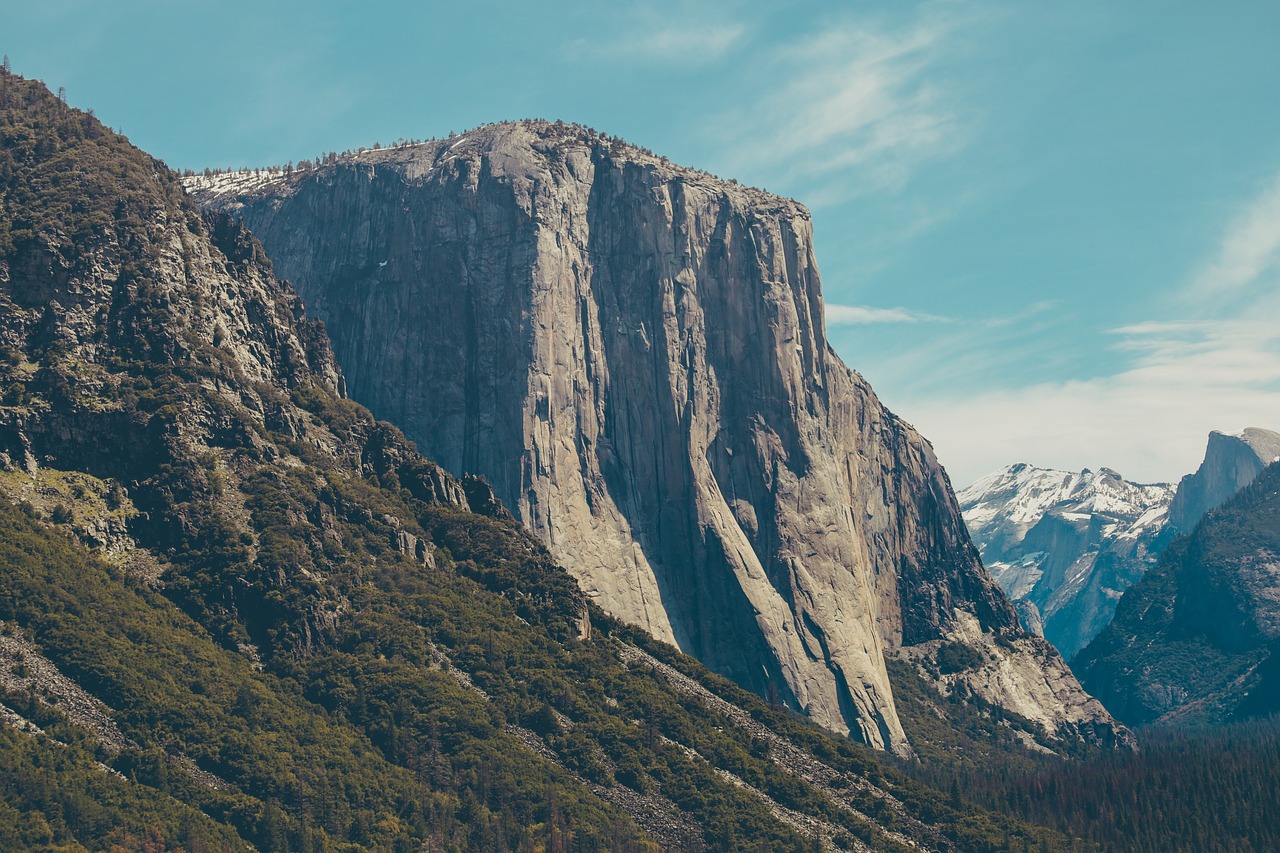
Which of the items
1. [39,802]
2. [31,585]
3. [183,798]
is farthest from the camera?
[31,585]

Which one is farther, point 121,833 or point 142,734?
point 142,734

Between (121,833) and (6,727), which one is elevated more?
(6,727)

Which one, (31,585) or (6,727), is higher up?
(31,585)

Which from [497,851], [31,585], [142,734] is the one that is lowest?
[497,851]

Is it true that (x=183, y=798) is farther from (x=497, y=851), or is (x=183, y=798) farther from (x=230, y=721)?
(x=497, y=851)

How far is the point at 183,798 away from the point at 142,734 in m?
8.81

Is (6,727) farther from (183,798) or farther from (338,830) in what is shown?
(338,830)

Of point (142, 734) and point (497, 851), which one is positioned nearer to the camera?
point (142, 734)

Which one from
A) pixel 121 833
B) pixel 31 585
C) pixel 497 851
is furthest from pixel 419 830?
pixel 31 585

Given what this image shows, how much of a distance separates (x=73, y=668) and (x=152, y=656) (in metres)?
11.4

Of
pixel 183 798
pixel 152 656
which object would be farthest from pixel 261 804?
pixel 152 656

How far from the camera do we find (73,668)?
18988cm

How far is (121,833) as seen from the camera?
171625 millimetres

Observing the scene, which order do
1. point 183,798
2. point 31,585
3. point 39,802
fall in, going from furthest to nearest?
point 31,585
point 183,798
point 39,802
